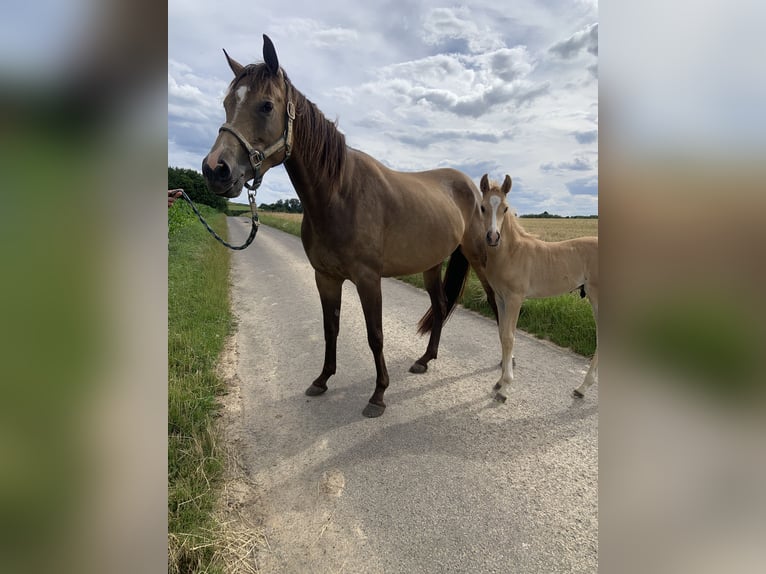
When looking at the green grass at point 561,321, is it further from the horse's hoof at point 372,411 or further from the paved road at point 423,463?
the horse's hoof at point 372,411

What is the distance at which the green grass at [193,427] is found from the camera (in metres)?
1.71

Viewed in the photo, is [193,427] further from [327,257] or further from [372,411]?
[327,257]

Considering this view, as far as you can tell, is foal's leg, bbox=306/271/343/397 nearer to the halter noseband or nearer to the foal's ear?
the halter noseband

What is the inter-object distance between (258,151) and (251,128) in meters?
0.13

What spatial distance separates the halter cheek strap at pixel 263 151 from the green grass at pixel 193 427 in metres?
1.64

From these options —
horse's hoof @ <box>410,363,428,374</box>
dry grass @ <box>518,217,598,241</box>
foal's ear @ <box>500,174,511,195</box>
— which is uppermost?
dry grass @ <box>518,217,598,241</box>

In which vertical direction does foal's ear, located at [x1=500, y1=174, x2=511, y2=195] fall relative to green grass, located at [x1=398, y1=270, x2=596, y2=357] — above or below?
above

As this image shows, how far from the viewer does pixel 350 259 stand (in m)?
2.95

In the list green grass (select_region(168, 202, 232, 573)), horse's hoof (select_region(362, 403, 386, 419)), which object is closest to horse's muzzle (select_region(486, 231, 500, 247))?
horse's hoof (select_region(362, 403, 386, 419))

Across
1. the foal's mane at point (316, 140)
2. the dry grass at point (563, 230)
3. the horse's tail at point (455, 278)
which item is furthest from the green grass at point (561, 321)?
the dry grass at point (563, 230)

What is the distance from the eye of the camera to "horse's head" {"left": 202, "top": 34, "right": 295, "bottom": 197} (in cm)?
210
